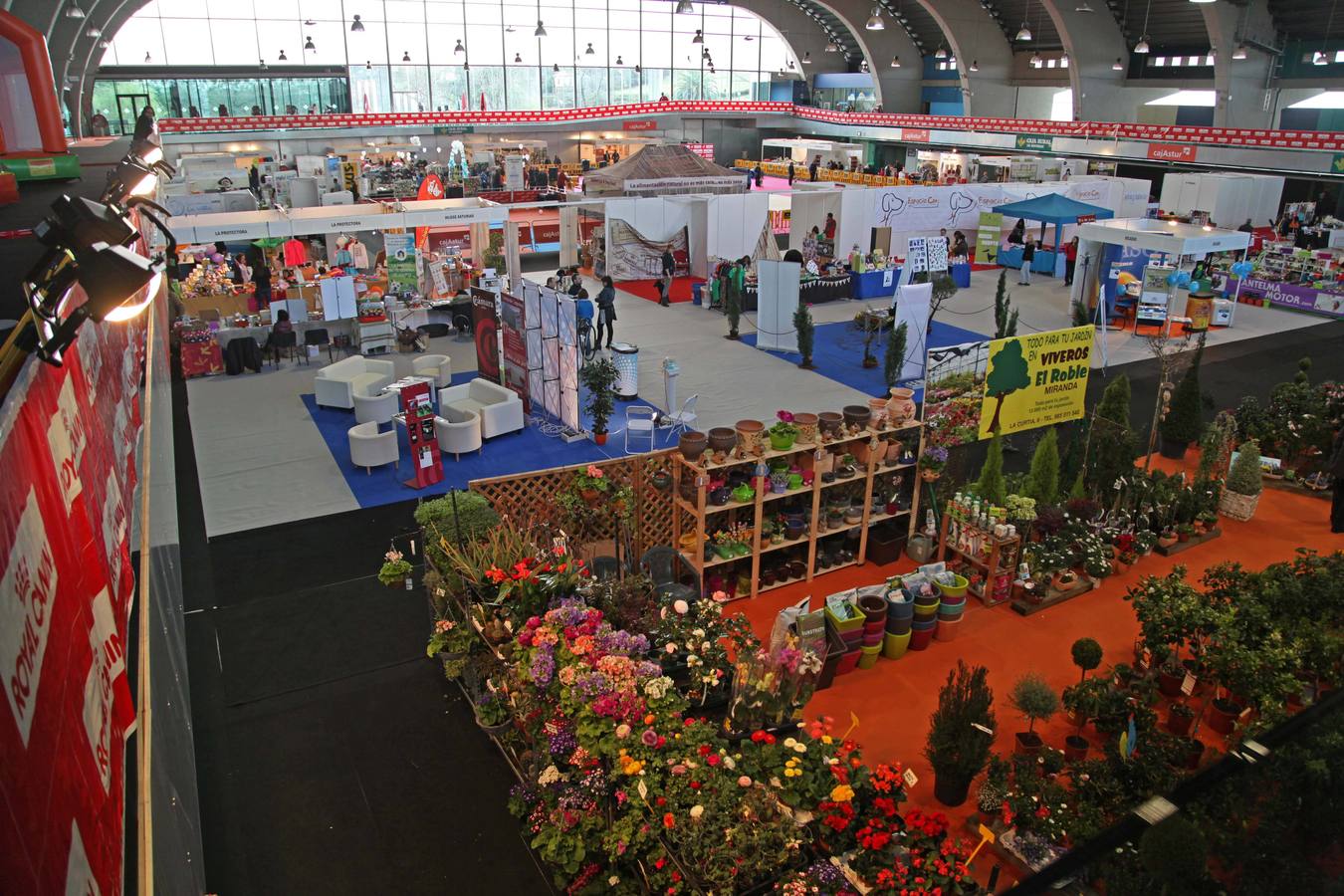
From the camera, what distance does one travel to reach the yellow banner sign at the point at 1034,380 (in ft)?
27.0

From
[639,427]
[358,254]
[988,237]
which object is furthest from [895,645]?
[988,237]

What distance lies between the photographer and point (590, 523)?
7.28 meters

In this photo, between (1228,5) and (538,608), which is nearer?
(538,608)

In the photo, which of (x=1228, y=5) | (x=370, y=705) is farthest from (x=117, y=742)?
(x=1228, y=5)

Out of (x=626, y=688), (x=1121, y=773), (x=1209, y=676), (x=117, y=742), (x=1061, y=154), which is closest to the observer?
(x=117, y=742)

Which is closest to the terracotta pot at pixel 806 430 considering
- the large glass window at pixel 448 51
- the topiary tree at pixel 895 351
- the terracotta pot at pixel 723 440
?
the terracotta pot at pixel 723 440

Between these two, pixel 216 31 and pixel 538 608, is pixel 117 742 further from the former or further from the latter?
pixel 216 31

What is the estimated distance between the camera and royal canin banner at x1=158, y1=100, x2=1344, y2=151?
845 inches

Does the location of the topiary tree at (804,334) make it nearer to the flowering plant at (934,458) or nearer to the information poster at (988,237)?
the flowering plant at (934,458)

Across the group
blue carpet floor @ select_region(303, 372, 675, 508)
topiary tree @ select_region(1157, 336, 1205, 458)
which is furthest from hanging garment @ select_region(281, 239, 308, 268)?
topiary tree @ select_region(1157, 336, 1205, 458)

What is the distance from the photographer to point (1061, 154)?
86.4 feet

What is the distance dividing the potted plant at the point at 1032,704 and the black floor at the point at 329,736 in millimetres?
3065

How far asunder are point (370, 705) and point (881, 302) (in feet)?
47.8

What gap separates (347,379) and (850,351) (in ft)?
25.7
